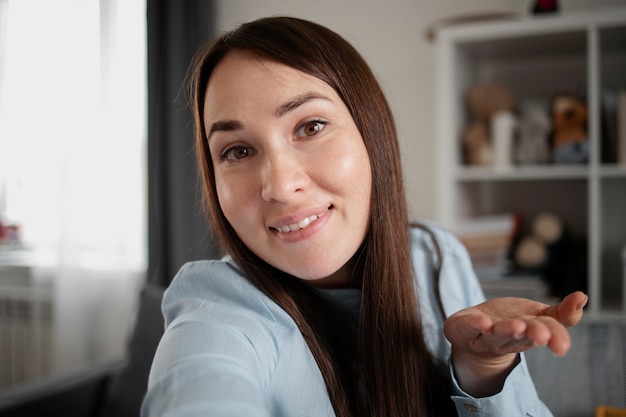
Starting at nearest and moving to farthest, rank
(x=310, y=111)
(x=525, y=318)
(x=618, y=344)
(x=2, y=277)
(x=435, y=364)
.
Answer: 1. (x=525, y=318)
2. (x=310, y=111)
3. (x=435, y=364)
4. (x=618, y=344)
5. (x=2, y=277)

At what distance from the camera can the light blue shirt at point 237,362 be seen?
54cm

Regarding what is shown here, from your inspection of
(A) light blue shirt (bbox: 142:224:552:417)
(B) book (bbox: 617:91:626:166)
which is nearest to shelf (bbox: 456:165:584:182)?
(B) book (bbox: 617:91:626:166)

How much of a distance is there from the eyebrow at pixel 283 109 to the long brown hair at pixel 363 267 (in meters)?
0.04

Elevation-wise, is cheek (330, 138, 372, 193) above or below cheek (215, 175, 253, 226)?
above

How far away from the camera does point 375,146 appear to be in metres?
0.80

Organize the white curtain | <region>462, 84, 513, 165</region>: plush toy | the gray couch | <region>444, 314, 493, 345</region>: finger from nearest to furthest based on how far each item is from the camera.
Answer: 1. <region>444, 314, 493, 345</region>: finger
2. the gray couch
3. <region>462, 84, 513, 165</region>: plush toy
4. the white curtain

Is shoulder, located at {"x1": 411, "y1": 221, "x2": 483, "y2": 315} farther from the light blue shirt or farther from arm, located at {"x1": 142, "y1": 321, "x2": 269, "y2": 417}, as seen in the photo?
arm, located at {"x1": 142, "y1": 321, "x2": 269, "y2": 417}

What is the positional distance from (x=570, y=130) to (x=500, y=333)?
1.41m

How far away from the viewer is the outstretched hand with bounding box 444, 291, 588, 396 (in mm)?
542

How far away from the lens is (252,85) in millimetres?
700

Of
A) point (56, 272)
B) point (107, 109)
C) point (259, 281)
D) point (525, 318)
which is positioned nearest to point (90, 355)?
point (56, 272)

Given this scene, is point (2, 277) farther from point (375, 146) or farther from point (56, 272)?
point (375, 146)

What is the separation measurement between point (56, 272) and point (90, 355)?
42 centimetres

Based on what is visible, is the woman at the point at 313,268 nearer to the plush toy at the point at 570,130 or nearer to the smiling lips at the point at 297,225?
the smiling lips at the point at 297,225
